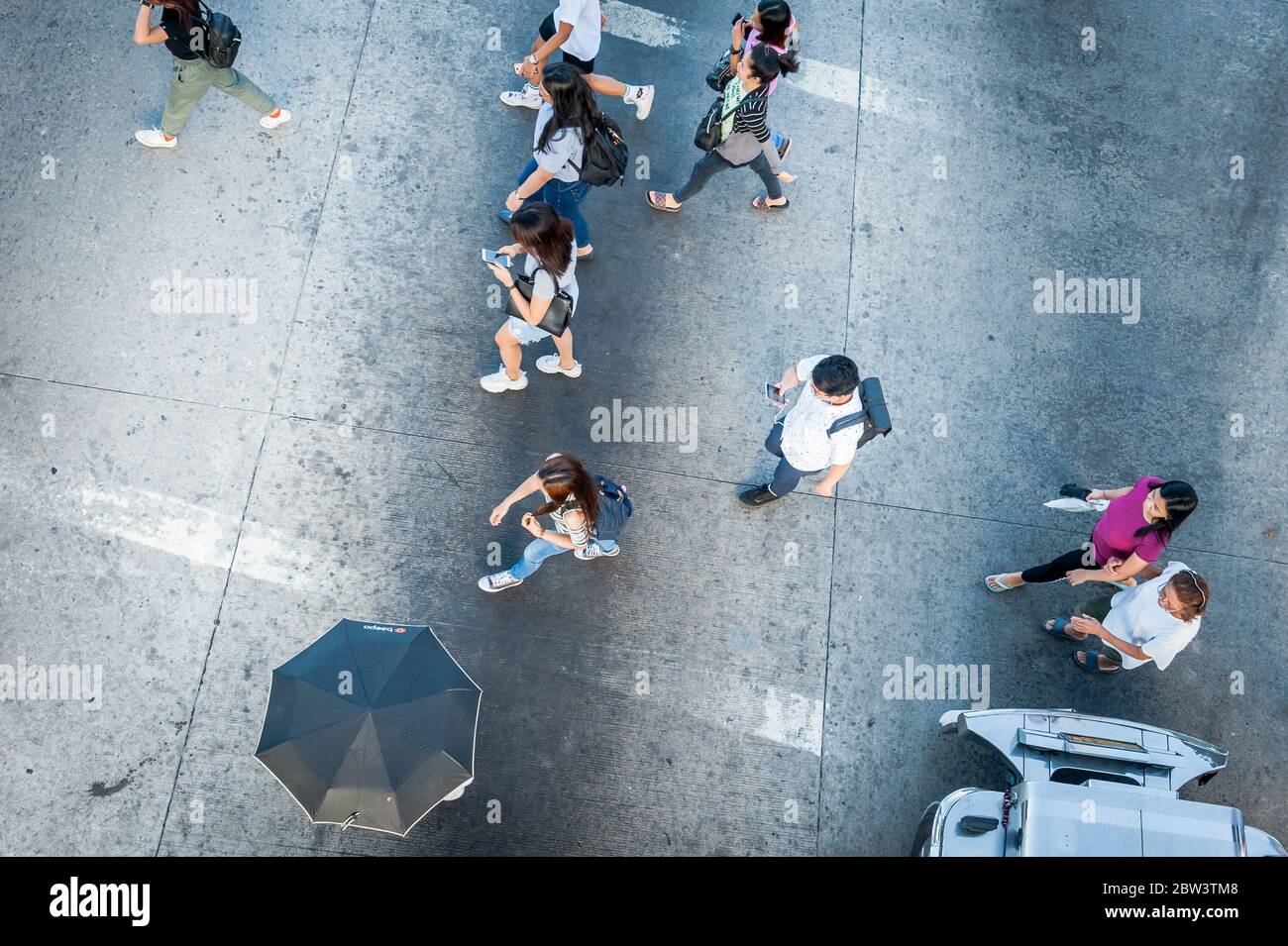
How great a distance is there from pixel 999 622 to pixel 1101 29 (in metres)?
5.64

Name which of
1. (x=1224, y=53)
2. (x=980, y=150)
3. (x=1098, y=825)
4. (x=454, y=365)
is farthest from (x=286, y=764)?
(x=1224, y=53)

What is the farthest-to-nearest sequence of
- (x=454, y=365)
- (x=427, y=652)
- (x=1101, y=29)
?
1. (x=1101, y=29)
2. (x=454, y=365)
3. (x=427, y=652)

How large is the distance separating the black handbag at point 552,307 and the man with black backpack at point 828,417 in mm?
1421

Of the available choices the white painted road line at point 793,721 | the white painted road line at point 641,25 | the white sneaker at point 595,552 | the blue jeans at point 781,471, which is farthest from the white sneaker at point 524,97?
the white painted road line at point 793,721

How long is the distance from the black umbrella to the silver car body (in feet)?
9.58

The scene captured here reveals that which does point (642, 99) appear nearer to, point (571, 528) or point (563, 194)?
point (563, 194)

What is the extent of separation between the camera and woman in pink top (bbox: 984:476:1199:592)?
5.10 meters

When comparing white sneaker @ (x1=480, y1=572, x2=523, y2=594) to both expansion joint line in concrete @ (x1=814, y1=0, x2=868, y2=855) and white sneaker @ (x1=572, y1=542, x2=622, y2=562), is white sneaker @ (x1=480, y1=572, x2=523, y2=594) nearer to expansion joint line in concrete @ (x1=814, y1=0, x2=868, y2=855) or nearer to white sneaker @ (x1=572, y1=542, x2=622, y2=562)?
white sneaker @ (x1=572, y1=542, x2=622, y2=562)

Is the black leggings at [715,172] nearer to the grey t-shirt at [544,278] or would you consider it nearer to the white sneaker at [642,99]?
the white sneaker at [642,99]

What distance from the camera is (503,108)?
7527 millimetres

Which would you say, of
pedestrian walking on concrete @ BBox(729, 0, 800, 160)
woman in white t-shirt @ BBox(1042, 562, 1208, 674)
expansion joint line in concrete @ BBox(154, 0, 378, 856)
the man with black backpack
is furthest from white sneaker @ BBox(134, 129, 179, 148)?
woman in white t-shirt @ BBox(1042, 562, 1208, 674)
